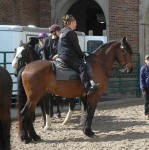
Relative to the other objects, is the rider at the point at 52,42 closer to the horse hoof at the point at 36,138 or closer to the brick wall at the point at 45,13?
the horse hoof at the point at 36,138

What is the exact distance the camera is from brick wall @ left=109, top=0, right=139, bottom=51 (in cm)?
1529

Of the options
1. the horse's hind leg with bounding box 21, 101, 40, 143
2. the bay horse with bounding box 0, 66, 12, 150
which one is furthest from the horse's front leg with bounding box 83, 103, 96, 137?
the bay horse with bounding box 0, 66, 12, 150

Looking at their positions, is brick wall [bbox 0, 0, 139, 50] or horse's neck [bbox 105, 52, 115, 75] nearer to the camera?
horse's neck [bbox 105, 52, 115, 75]

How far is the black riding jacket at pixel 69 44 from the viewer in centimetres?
709

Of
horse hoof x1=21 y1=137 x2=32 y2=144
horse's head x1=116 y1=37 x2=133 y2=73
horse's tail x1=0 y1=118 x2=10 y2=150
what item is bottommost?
horse hoof x1=21 y1=137 x2=32 y2=144

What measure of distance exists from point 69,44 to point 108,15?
8.46 meters

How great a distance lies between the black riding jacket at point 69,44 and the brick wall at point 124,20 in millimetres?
8325

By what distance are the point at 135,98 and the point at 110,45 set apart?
6.37m

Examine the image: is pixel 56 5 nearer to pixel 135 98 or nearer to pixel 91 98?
pixel 135 98

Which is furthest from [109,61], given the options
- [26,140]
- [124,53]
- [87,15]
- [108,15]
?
[87,15]

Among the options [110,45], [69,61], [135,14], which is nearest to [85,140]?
[69,61]

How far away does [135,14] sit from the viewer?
51.1ft

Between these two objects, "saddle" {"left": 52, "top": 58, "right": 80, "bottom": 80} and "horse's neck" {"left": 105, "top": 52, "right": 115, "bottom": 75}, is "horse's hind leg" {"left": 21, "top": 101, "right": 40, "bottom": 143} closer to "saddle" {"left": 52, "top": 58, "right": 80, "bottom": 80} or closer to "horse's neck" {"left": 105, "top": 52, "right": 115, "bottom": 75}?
"saddle" {"left": 52, "top": 58, "right": 80, "bottom": 80}

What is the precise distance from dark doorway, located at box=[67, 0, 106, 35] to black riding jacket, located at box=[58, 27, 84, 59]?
475 inches
